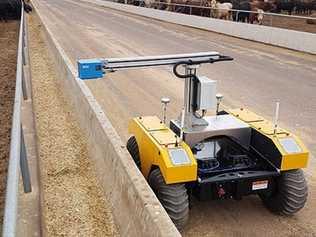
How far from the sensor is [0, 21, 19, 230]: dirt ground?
22.9 feet

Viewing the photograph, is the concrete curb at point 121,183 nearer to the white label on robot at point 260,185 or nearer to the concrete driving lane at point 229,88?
the concrete driving lane at point 229,88

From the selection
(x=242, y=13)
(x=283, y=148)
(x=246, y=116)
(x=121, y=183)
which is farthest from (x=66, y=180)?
(x=242, y=13)

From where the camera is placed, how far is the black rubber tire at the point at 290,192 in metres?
4.80

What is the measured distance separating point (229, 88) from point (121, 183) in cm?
715

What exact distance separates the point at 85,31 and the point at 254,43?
968cm

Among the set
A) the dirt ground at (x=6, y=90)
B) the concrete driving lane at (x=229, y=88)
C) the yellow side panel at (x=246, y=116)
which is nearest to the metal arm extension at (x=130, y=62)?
the yellow side panel at (x=246, y=116)

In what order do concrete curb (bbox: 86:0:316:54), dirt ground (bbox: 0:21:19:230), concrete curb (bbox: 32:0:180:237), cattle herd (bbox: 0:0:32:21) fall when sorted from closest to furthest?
concrete curb (bbox: 32:0:180:237) → dirt ground (bbox: 0:21:19:230) → concrete curb (bbox: 86:0:316:54) → cattle herd (bbox: 0:0:32:21)

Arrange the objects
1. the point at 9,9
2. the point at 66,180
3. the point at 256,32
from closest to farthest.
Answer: the point at 66,180 → the point at 256,32 → the point at 9,9

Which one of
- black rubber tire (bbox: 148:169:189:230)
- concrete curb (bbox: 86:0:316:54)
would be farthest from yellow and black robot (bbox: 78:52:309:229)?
concrete curb (bbox: 86:0:316:54)

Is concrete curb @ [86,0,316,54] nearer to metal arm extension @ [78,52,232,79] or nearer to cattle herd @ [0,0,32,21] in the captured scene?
cattle herd @ [0,0,32,21]

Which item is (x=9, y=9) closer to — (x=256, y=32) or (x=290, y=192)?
(x=256, y=32)

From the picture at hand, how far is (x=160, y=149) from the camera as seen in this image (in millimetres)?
4535

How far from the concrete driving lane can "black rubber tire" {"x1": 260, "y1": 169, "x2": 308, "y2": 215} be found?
0.18m

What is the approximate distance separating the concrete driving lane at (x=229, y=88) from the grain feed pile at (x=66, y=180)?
35.4 inches
